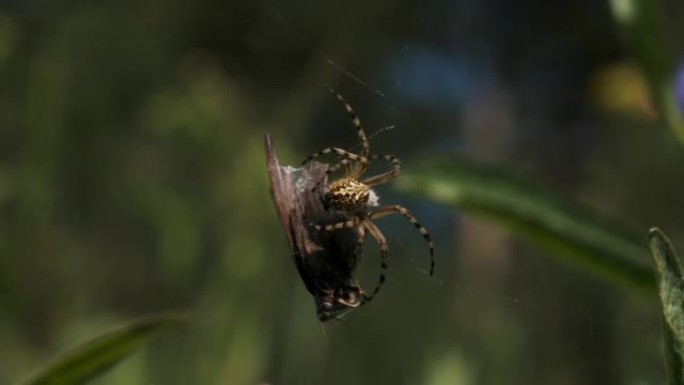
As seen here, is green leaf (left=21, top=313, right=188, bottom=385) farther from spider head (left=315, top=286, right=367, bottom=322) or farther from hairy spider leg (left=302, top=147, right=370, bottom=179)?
hairy spider leg (left=302, top=147, right=370, bottom=179)

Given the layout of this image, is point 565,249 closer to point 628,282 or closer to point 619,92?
point 628,282

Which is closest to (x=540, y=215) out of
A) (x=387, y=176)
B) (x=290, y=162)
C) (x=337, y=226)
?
(x=387, y=176)

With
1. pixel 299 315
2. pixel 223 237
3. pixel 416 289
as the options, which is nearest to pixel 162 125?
pixel 223 237

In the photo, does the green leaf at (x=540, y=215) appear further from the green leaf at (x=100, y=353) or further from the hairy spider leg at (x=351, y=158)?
the green leaf at (x=100, y=353)

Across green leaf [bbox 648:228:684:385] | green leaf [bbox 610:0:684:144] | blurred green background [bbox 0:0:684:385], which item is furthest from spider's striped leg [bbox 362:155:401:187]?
green leaf [bbox 648:228:684:385]

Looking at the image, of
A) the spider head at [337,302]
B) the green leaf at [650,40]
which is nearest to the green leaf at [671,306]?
the spider head at [337,302]
